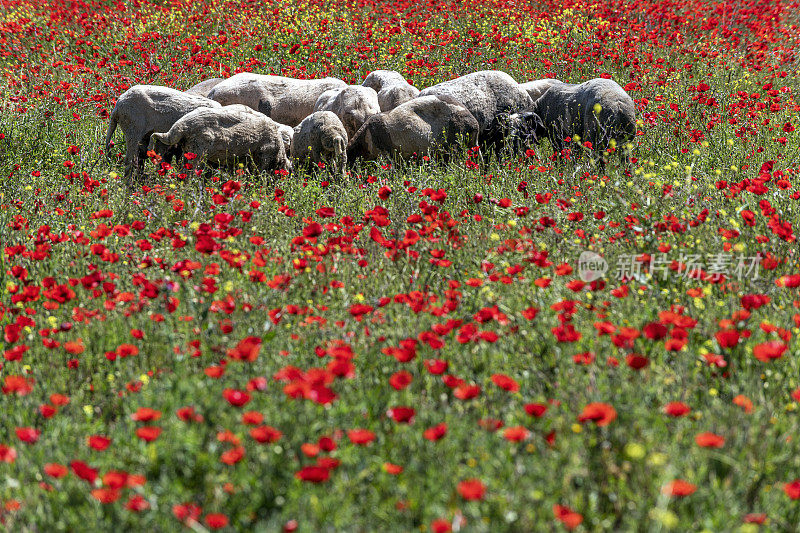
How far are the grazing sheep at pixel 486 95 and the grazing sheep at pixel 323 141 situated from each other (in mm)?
1228

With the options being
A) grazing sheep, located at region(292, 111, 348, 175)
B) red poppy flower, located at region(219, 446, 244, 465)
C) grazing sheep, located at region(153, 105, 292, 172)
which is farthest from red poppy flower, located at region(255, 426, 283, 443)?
grazing sheep, located at region(153, 105, 292, 172)

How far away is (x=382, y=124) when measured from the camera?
673 centimetres

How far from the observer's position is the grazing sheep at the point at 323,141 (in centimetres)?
648

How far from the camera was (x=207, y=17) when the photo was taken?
1324cm

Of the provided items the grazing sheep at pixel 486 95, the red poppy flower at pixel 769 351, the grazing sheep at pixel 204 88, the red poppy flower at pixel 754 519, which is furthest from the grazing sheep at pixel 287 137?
the red poppy flower at pixel 754 519

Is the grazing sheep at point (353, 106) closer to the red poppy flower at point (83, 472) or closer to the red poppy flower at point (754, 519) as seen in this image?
the red poppy flower at point (83, 472)

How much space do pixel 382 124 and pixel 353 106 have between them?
2.10 ft

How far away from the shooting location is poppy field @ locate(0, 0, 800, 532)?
6.64 feet

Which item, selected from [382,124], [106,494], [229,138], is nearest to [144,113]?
[229,138]

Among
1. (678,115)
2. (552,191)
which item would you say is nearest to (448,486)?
(552,191)

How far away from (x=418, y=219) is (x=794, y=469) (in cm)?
220

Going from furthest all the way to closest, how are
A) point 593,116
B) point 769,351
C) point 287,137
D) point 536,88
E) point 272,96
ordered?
1. point 272,96
2. point 536,88
3. point 287,137
4. point 593,116
5. point 769,351

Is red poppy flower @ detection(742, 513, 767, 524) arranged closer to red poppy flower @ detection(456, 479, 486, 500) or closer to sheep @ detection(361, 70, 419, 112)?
red poppy flower @ detection(456, 479, 486, 500)

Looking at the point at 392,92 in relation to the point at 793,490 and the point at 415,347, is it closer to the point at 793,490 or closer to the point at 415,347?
the point at 415,347
